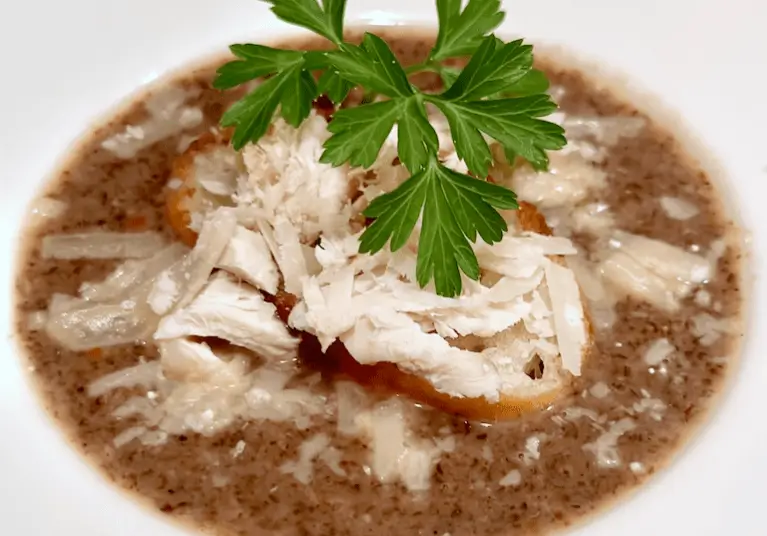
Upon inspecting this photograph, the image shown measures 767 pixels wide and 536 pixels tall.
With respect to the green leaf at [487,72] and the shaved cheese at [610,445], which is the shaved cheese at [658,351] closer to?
the shaved cheese at [610,445]

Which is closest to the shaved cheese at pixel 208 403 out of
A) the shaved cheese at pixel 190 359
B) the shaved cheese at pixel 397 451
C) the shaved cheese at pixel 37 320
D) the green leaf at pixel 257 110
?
the shaved cheese at pixel 190 359

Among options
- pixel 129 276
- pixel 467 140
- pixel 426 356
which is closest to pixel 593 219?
pixel 467 140

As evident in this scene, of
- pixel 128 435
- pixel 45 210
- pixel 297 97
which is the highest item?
pixel 297 97

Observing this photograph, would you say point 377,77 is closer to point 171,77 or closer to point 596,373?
point 596,373

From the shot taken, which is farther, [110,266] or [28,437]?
[110,266]

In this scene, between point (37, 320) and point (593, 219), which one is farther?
point (593, 219)

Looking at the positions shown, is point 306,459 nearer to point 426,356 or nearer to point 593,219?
point 426,356

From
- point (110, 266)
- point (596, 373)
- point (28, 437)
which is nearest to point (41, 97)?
point (110, 266)
